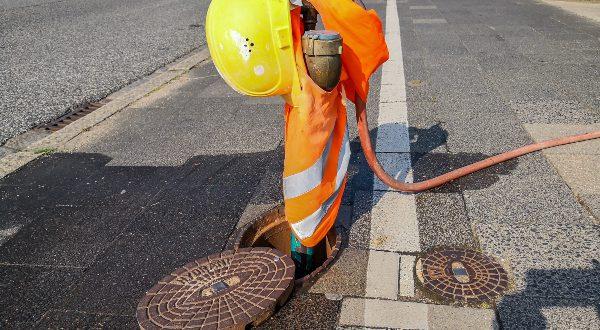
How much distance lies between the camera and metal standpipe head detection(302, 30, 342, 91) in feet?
8.13

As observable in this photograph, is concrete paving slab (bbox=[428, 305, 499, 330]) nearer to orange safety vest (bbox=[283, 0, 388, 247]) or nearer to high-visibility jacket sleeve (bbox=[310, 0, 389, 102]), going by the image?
orange safety vest (bbox=[283, 0, 388, 247])

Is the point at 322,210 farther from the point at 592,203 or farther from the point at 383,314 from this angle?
the point at 592,203

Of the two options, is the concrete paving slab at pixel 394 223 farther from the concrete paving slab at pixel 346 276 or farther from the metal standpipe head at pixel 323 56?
the metal standpipe head at pixel 323 56

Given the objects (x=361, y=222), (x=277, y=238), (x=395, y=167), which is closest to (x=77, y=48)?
(x=395, y=167)

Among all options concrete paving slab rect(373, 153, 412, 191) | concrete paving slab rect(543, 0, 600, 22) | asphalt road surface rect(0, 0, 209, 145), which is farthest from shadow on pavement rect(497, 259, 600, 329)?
concrete paving slab rect(543, 0, 600, 22)

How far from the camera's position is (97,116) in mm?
6508

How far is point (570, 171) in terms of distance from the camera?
14.0 feet

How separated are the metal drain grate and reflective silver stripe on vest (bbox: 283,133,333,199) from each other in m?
4.45

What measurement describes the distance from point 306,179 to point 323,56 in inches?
27.9

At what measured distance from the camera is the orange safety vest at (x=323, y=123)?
8.75 feet

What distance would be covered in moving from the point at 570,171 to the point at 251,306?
9.98 ft

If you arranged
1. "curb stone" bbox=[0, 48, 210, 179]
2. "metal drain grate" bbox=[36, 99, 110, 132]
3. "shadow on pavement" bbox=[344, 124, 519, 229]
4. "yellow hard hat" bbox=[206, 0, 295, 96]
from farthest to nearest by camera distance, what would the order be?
"metal drain grate" bbox=[36, 99, 110, 132]
"curb stone" bbox=[0, 48, 210, 179]
"shadow on pavement" bbox=[344, 124, 519, 229]
"yellow hard hat" bbox=[206, 0, 295, 96]

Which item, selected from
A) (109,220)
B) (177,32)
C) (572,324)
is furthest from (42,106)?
(572,324)

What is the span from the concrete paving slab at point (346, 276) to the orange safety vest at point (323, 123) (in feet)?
0.79
